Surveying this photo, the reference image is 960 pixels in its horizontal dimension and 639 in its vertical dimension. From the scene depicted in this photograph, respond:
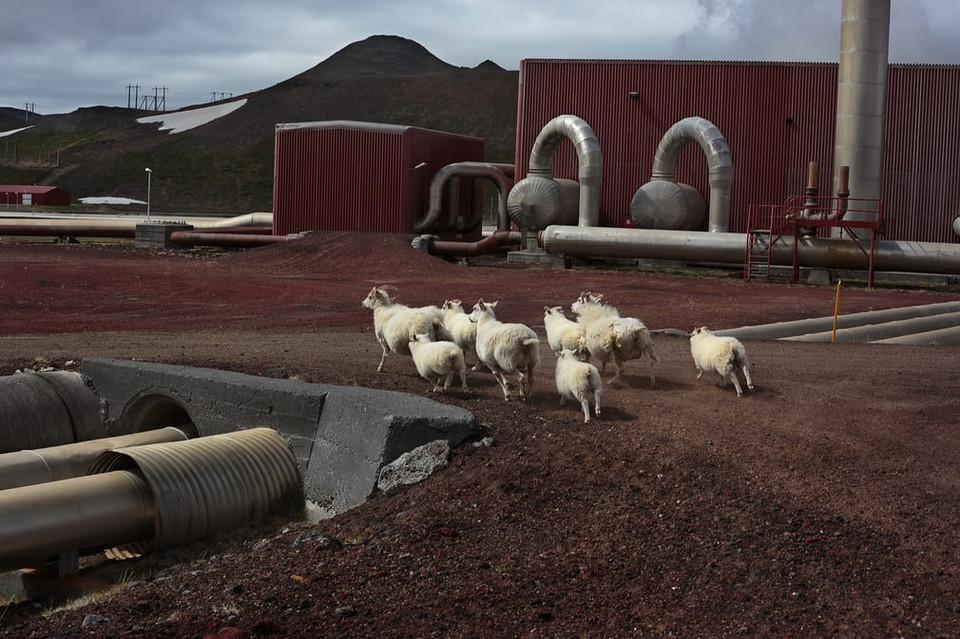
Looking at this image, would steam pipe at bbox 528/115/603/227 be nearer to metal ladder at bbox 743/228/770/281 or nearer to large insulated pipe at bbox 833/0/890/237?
metal ladder at bbox 743/228/770/281

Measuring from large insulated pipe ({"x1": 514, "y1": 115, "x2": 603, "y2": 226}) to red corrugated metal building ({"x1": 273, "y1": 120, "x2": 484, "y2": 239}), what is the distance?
6.13 meters

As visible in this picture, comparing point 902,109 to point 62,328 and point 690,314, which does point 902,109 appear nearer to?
point 690,314

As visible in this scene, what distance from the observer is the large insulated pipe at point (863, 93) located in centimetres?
3512

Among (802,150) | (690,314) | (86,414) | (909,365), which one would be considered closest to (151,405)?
(86,414)

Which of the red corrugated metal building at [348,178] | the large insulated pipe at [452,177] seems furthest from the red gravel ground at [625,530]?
the large insulated pipe at [452,177]

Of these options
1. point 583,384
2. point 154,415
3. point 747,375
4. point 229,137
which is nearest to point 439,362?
point 583,384

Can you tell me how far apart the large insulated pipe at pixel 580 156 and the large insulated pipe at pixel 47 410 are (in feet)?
88.9

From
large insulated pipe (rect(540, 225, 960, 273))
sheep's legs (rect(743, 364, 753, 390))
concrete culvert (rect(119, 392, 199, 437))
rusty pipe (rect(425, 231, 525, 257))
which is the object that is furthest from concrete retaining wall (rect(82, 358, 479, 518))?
rusty pipe (rect(425, 231, 525, 257))

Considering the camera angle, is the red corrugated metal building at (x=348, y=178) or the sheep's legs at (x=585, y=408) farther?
the red corrugated metal building at (x=348, y=178)

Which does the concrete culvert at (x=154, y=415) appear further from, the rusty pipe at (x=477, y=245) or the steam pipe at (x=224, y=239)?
the steam pipe at (x=224, y=239)

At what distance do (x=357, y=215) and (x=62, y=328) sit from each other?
2666 cm

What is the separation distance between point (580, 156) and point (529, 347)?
28429mm

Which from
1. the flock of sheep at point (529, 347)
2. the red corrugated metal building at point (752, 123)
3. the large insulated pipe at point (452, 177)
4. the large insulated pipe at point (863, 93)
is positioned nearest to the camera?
the flock of sheep at point (529, 347)

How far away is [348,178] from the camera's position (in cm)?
4591
